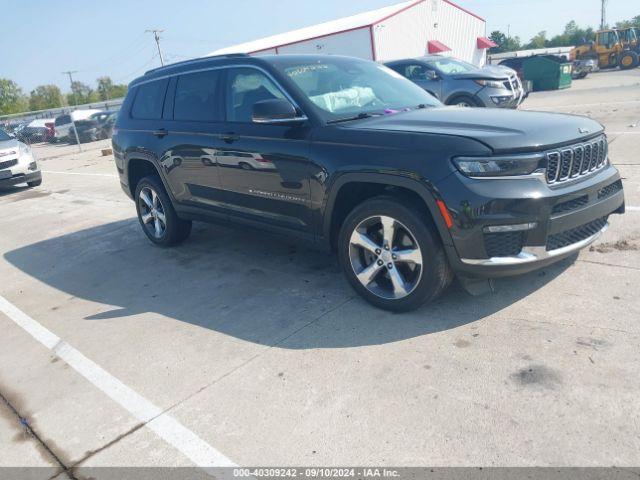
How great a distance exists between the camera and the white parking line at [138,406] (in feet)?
A: 8.88

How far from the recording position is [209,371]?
346 centimetres

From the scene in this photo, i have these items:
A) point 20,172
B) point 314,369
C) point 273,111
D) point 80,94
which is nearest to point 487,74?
point 273,111

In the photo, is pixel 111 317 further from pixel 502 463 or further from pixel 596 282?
pixel 596 282

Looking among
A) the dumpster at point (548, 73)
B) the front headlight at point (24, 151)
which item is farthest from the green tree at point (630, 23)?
the front headlight at point (24, 151)

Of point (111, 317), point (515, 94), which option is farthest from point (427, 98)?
point (515, 94)

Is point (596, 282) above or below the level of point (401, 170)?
below

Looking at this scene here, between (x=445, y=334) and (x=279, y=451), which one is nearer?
(x=279, y=451)

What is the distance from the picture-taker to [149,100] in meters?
5.92

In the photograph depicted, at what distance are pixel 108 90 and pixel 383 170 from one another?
109600 mm

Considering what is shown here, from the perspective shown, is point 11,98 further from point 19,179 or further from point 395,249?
point 395,249

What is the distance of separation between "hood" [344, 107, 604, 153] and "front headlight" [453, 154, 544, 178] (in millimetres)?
57

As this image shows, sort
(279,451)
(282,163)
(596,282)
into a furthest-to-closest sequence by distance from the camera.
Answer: (282,163)
(596,282)
(279,451)

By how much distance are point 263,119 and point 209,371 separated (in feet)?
5.93

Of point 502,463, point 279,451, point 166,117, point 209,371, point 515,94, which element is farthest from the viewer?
point 515,94
